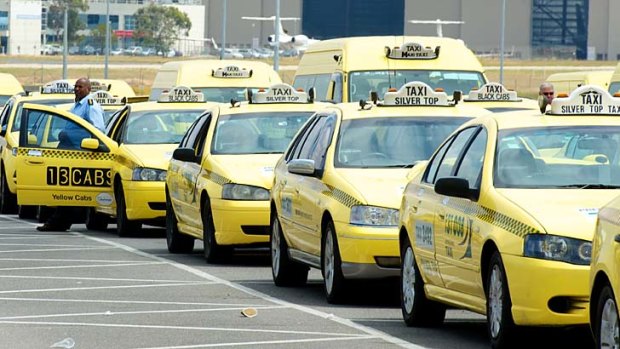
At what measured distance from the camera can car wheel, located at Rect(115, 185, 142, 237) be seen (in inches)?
839

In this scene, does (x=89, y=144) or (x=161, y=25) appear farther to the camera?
(x=161, y=25)

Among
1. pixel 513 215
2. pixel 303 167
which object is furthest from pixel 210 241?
pixel 513 215

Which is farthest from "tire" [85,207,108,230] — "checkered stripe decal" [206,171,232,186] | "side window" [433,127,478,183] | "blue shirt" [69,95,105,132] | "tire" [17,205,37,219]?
"side window" [433,127,478,183]

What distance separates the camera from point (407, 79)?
25281mm

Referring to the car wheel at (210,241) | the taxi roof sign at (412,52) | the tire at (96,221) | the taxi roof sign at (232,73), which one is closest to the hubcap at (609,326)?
the car wheel at (210,241)

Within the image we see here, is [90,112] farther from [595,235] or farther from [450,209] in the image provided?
[595,235]

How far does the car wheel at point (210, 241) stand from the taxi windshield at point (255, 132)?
29.7 inches

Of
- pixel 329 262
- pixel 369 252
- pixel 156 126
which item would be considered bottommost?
pixel 329 262

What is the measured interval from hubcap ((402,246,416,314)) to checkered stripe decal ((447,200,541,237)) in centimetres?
94

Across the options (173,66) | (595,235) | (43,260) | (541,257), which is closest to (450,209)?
(541,257)

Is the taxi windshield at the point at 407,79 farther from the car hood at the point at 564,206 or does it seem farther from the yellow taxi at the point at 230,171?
the car hood at the point at 564,206

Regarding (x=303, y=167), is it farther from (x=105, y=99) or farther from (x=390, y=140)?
(x=105, y=99)

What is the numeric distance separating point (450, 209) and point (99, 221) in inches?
501

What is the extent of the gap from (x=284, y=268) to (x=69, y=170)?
765 centimetres
